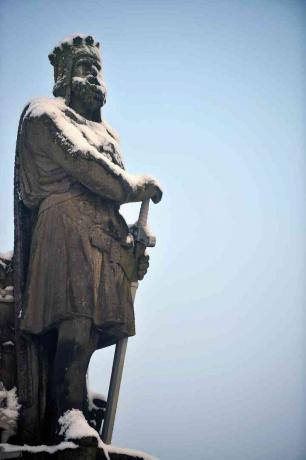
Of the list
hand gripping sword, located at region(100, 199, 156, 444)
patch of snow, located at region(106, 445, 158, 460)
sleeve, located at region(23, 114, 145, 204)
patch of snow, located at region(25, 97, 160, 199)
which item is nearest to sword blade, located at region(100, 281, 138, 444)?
hand gripping sword, located at region(100, 199, 156, 444)

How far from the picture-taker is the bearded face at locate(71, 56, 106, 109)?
671 centimetres

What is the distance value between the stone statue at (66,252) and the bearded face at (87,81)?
0.4 inches

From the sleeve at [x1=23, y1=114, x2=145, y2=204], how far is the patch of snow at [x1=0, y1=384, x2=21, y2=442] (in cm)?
207

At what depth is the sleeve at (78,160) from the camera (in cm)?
605

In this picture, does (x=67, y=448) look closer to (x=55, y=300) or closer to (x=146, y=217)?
(x=55, y=300)

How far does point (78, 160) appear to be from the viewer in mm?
6055

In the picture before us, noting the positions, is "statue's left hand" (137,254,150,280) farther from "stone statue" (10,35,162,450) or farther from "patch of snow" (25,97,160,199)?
"patch of snow" (25,97,160,199)

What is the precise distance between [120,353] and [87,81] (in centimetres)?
285

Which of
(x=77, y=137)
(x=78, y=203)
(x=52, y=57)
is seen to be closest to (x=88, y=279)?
(x=78, y=203)

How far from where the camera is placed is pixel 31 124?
619 centimetres

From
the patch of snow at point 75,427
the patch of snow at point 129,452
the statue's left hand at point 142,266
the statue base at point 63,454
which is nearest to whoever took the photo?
the statue base at point 63,454

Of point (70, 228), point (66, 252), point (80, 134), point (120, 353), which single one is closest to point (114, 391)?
point (120, 353)

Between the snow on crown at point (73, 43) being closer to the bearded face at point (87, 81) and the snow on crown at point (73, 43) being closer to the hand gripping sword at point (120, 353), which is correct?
the bearded face at point (87, 81)

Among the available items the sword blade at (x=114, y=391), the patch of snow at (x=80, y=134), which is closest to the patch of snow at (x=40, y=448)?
the sword blade at (x=114, y=391)
